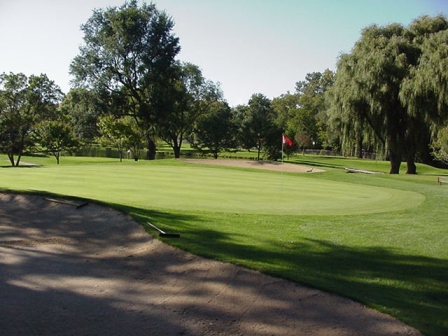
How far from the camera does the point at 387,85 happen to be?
110ft

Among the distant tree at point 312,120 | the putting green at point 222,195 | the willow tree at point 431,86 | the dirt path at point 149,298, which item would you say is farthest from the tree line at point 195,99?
the dirt path at point 149,298

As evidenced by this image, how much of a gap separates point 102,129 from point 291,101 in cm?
6908

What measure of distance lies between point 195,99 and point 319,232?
56288 mm

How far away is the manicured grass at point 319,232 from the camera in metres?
5.68

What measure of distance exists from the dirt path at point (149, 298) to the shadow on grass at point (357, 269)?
0.78ft

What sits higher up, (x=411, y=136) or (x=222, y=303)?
(x=411, y=136)

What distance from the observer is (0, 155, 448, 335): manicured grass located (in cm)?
568

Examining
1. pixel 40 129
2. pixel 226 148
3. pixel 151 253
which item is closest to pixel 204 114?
pixel 226 148

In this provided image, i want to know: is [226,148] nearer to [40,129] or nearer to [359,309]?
[40,129]

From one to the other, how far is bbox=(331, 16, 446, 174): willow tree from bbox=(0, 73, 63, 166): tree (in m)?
36.1

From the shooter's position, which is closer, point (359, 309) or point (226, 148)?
point (359, 309)

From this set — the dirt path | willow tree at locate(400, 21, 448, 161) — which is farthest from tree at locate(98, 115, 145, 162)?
the dirt path

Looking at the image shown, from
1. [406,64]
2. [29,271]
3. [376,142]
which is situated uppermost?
[406,64]

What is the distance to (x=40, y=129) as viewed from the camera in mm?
54125
